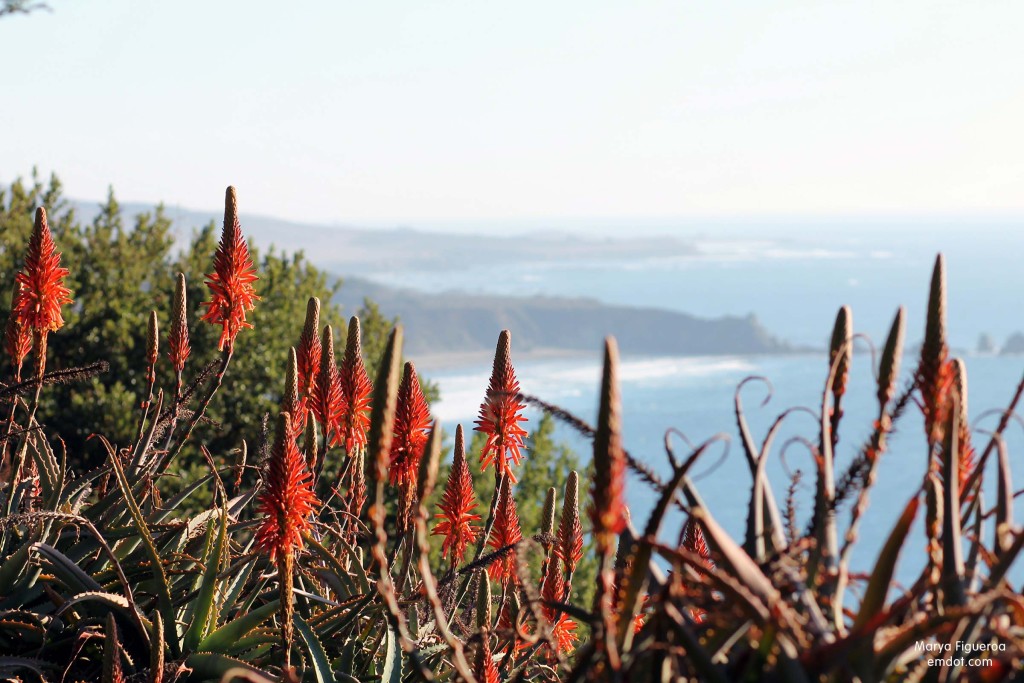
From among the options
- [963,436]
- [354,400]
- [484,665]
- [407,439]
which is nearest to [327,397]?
[354,400]

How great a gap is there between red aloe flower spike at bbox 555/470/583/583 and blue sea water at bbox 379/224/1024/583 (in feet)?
1.58

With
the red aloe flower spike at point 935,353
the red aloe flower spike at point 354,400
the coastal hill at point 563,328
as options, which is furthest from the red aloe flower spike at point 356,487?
the coastal hill at point 563,328

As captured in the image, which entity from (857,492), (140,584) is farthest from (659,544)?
(140,584)

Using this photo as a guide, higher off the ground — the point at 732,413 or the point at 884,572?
the point at 884,572

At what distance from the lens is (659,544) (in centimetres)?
168

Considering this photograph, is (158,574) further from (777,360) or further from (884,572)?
(777,360)

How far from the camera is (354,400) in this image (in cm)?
360

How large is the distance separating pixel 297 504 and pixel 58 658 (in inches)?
58.6

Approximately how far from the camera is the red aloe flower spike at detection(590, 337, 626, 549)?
5.32ft

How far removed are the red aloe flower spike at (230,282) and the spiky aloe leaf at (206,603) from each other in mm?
937

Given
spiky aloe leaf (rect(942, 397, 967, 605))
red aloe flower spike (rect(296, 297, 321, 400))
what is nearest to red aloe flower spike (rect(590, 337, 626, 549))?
spiky aloe leaf (rect(942, 397, 967, 605))

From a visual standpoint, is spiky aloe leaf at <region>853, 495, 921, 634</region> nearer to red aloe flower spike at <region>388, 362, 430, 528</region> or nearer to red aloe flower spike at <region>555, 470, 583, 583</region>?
red aloe flower spike at <region>555, 470, 583, 583</region>

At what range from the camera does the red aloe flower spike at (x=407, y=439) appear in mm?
3217

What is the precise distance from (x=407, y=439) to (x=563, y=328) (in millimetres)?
80399
